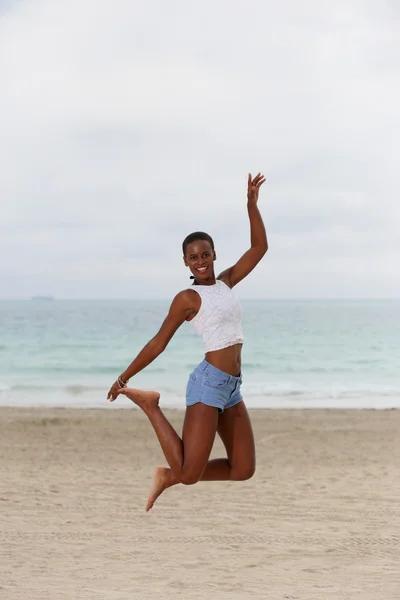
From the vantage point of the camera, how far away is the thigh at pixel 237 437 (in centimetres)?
483

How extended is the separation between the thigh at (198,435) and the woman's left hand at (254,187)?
130 centimetres

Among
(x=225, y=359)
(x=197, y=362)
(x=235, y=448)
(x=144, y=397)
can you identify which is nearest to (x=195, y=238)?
(x=225, y=359)

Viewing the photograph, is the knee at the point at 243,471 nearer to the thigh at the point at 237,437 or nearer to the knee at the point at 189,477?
the thigh at the point at 237,437

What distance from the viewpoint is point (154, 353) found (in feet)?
15.2

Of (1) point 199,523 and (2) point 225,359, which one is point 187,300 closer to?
(2) point 225,359

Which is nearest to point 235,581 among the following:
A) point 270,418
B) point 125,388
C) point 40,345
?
point 125,388

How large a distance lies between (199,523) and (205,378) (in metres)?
4.41

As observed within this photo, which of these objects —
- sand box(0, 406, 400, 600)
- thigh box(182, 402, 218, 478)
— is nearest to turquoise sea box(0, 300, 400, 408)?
sand box(0, 406, 400, 600)

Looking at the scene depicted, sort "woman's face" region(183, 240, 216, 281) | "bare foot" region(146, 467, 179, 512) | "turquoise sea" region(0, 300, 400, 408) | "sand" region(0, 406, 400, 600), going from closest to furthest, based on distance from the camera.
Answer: "woman's face" region(183, 240, 216, 281), "bare foot" region(146, 467, 179, 512), "sand" region(0, 406, 400, 600), "turquoise sea" region(0, 300, 400, 408)

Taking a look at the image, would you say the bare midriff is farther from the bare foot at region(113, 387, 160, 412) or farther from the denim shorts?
the bare foot at region(113, 387, 160, 412)

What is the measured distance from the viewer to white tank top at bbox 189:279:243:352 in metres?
4.65

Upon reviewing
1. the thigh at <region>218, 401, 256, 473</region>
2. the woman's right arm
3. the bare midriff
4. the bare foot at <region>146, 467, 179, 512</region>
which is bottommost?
the bare foot at <region>146, 467, 179, 512</region>

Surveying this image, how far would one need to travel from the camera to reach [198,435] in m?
4.67

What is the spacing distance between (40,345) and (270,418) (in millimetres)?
28823
